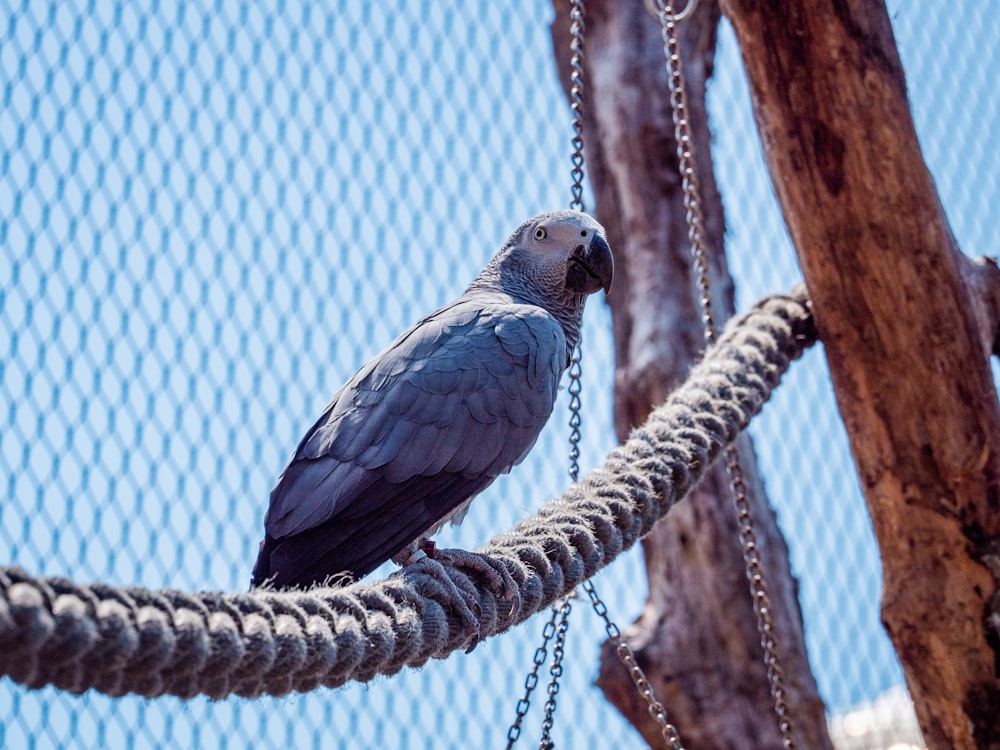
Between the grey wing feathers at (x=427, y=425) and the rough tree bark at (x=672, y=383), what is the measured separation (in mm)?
886

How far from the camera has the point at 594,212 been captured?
265 cm

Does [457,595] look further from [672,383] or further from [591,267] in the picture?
[672,383]

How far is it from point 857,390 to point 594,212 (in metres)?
1.08

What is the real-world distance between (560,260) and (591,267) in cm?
6

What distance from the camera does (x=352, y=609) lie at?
0.96 metres

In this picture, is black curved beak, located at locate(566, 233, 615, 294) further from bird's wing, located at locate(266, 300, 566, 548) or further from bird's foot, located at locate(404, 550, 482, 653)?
bird's foot, located at locate(404, 550, 482, 653)

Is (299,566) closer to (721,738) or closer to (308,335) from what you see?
(721,738)

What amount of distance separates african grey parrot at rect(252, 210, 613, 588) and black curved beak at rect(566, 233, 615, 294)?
0.11 meters

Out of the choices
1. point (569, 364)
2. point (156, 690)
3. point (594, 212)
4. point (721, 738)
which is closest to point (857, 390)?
point (569, 364)

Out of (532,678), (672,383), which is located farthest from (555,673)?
(672,383)

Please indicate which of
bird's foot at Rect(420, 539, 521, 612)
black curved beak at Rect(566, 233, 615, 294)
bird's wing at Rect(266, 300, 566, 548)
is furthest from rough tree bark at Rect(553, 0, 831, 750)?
bird's foot at Rect(420, 539, 521, 612)

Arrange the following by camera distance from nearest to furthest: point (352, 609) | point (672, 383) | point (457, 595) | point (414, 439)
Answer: point (352, 609)
point (457, 595)
point (414, 439)
point (672, 383)

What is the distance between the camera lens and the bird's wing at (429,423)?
50.5 inches

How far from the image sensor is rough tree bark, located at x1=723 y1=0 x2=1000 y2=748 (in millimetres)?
1625
